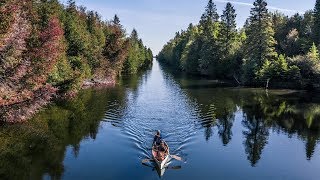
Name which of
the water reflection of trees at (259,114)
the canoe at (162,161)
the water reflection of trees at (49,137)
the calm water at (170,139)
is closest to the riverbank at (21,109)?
the water reflection of trees at (49,137)

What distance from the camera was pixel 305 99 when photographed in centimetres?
5888

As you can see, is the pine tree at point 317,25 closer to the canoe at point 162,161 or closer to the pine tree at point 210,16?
the pine tree at point 210,16

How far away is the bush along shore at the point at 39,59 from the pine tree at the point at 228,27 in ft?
110

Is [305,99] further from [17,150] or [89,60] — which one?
[17,150]

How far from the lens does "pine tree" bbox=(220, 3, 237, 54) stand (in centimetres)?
9775

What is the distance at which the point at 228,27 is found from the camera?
99188 mm

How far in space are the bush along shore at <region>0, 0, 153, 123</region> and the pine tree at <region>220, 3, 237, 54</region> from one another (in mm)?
33648

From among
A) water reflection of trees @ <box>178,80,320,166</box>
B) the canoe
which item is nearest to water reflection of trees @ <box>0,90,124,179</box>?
the canoe

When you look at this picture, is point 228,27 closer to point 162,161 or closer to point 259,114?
point 259,114

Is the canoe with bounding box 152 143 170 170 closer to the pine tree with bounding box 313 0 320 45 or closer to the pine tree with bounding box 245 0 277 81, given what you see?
the pine tree with bounding box 245 0 277 81

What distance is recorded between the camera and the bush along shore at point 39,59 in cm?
3148

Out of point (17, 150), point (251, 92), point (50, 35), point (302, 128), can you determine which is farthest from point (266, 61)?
point (17, 150)

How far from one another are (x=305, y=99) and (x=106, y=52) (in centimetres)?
4392

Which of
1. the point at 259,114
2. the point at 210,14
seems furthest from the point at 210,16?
the point at 259,114
